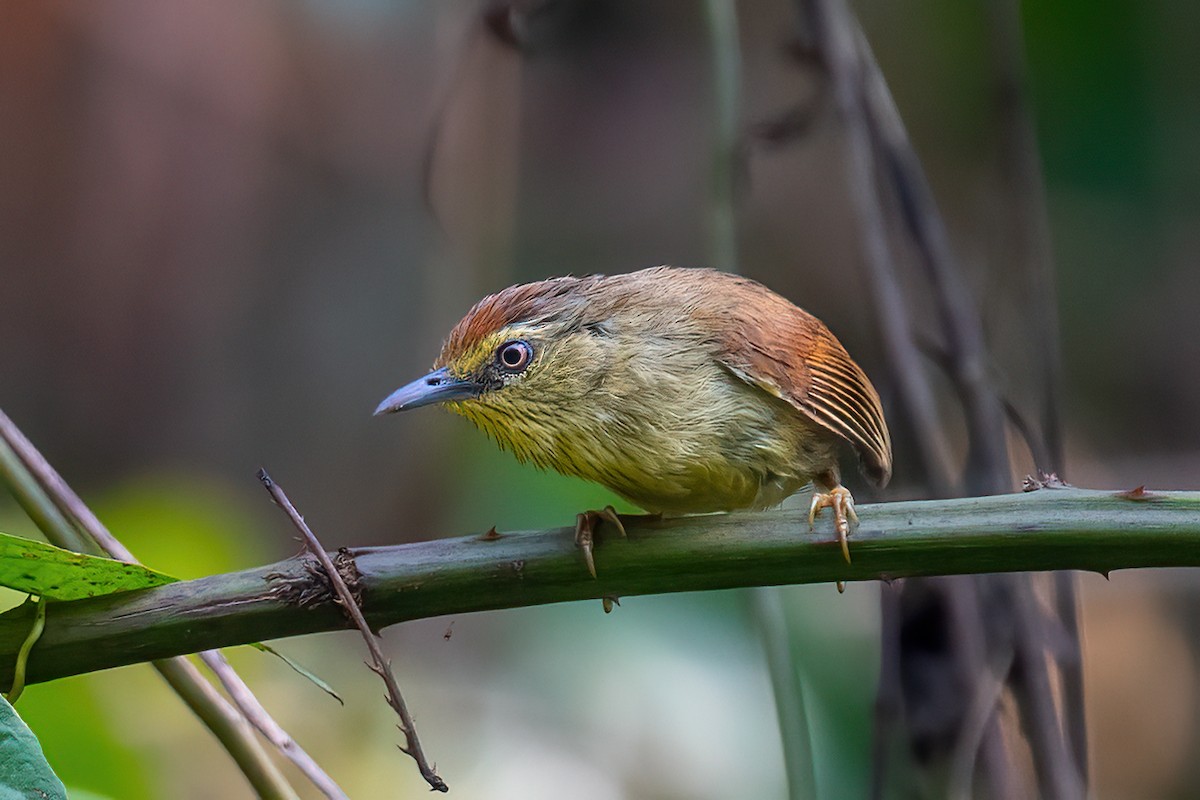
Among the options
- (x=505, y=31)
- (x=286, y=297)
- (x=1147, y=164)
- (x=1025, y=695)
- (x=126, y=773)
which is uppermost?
(x=505, y=31)

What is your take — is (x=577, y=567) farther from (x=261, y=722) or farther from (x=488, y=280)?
(x=488, y=280)

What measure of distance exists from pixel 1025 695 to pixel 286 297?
A: 167 inches

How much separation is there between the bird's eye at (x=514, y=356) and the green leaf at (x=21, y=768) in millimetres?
1141

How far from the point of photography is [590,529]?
69.2 inches

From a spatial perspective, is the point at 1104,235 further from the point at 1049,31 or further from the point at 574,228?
the point at 574,228

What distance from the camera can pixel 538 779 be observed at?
375cm

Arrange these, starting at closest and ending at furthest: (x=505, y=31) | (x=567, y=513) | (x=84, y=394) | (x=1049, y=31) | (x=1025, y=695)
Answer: (x=1025, y=695) → (x=505, y=31) → (x=567, y=513) → (x=1049, y=31) → (x=84, y=394)

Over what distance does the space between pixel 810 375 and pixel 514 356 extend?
22.3 inches

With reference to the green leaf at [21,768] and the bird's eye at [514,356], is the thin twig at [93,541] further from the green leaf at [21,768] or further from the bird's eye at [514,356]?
the bird's eye at [514,356]

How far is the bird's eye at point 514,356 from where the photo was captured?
87.9 inches

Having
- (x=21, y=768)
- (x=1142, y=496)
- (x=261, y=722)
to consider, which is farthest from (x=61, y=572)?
(x=1142, y=496)

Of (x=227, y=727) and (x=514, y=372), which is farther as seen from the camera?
(x=514, y=372)

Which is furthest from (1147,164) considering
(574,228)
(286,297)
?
(286,297)

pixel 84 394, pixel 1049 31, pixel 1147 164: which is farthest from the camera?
pixel 84 394
